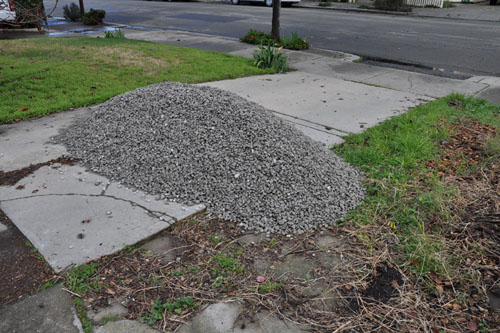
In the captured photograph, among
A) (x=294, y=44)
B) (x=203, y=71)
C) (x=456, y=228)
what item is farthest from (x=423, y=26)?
(x=456, y=228)

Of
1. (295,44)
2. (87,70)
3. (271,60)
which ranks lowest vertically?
(87,70)

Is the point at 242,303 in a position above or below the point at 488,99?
below

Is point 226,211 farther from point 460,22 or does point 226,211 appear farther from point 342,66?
point 460,22

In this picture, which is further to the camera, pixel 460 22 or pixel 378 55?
pixel 460 22

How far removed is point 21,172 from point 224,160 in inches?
78.6

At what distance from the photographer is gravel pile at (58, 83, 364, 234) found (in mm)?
3279

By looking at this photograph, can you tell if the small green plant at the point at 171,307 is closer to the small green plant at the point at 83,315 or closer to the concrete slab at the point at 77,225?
the small green plant at the point at 83,315

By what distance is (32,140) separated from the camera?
453 centimetres

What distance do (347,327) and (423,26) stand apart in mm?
15393

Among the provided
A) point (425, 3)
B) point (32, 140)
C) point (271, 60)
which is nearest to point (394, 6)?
point (425, 3)

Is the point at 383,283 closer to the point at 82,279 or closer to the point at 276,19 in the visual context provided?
the point at 82,279

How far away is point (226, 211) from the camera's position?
3287mm

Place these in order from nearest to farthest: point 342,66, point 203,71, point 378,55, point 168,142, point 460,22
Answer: point 168,142
point 203,71
point 342,66
point 378,55
point 460,22

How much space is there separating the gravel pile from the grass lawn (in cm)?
185
